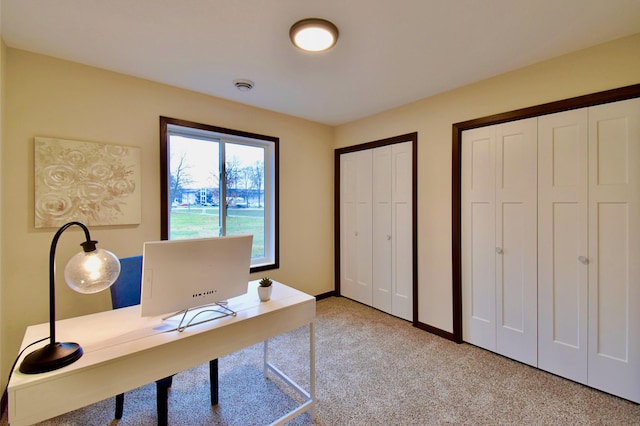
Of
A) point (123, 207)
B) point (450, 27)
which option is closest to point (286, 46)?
point (450, 27)

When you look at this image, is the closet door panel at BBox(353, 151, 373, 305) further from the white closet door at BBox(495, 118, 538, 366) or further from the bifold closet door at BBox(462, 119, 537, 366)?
the white closet door at BBox(495, 118, 538, 366)

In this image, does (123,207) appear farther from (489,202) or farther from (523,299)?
(523,299)

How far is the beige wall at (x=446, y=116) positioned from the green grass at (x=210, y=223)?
187cm

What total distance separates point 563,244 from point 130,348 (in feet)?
9.63

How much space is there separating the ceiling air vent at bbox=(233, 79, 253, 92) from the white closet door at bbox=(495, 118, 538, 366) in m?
2.32

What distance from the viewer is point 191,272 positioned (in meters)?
1.43

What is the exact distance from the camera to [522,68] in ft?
7.65

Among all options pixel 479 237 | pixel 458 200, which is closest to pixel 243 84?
pixel 458 200

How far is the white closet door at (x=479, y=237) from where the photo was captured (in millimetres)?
2555

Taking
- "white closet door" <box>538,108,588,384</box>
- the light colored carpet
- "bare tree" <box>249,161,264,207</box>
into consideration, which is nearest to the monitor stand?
the light colored carpet

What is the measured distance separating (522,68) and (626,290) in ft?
6.06

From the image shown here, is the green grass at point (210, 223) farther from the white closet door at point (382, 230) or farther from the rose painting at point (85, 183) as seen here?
the white closet door at point (382, 230)

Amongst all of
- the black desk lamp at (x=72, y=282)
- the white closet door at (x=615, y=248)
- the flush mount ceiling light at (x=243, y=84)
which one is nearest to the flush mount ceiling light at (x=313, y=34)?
the flush mount ceiling light at (x=243, y=84)

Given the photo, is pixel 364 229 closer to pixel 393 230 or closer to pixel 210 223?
pixel 393 230
